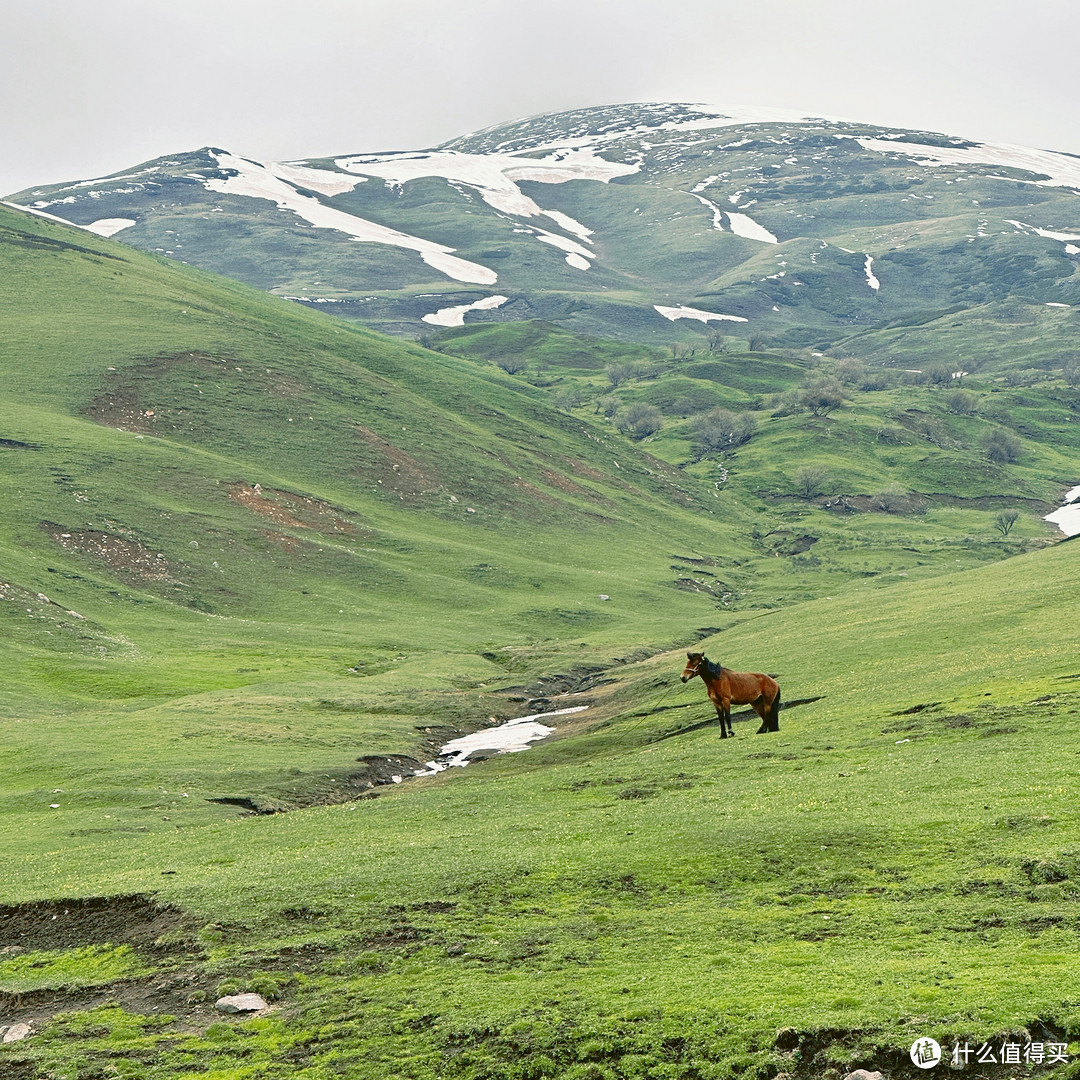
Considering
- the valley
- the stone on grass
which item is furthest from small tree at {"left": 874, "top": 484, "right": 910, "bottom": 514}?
the stone on grass

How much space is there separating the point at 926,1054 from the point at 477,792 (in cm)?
2808

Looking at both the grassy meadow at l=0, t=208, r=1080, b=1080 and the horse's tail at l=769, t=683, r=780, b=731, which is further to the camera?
the horse's tail at l=769, t=683, r=780, b=731

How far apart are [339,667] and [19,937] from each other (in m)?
55.3

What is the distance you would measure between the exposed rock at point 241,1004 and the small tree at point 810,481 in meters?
169

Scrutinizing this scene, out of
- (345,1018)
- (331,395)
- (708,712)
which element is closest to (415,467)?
(331,395)

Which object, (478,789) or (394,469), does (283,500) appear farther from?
(478,789)

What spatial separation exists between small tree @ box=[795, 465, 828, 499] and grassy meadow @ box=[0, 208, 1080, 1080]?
142 ft

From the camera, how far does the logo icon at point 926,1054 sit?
15.0 metres

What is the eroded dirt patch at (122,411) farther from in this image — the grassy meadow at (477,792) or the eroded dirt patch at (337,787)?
the eroded dirt patch at (337,787)

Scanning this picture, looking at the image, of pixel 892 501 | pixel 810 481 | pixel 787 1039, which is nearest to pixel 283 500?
pixel 810 481

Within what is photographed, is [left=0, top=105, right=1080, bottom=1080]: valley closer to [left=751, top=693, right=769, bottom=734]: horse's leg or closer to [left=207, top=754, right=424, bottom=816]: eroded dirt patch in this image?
[left=207, top=754, right=424, bottom=816]: eroded dirt patch

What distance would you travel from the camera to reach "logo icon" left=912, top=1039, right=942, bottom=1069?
15.0 metres

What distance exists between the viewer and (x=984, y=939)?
19.1 m

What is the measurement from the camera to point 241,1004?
21562 millimetres
